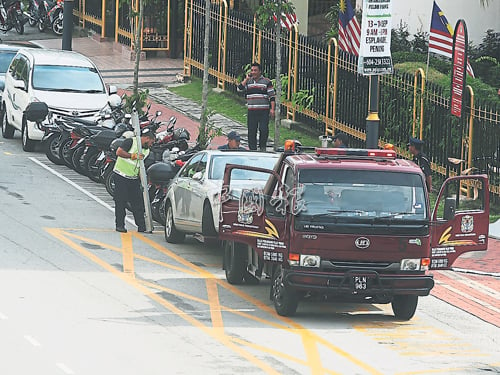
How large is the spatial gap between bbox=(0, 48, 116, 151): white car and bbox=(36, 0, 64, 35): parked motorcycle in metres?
15.2

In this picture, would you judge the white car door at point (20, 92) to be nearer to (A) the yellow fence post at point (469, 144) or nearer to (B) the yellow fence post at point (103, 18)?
(A) the yellow fence post at point (469, 144)

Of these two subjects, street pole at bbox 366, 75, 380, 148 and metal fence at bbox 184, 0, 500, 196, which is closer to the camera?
street pole at bbox 366, 75, 380, 148

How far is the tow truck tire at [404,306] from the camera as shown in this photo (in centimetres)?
1485

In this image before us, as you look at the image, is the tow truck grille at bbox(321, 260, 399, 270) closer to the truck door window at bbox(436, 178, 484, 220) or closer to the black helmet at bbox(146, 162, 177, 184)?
the black helmet at bbox(146, 162, 177, 184)

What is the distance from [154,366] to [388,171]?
4105mm

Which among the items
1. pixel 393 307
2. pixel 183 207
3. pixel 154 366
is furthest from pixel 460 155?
pixel 154 366

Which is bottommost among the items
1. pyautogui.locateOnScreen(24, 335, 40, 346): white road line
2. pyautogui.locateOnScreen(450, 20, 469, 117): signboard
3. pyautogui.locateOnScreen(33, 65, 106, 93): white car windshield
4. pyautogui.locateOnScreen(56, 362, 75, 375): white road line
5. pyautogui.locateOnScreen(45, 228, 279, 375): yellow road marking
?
pyautogui.locateOnScreen(45, 228, 279, 375): yellow road marking

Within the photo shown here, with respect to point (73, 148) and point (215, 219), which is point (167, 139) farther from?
point (215, 219)

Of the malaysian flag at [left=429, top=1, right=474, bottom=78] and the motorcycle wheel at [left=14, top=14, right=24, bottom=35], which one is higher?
the malaysian flag at [left=429, top=1, right=474, bottom=78]

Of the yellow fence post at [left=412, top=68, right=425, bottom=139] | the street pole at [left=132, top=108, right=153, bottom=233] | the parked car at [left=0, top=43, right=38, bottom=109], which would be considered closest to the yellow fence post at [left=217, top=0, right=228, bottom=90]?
the parked car at [left=0, top=43, right=38, bottom=109]

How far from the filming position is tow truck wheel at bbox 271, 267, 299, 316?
14.6 metres

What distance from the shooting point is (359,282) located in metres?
14.2

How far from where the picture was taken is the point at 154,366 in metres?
12.0

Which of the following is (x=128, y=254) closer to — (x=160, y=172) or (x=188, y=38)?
(x=160, y=172)
